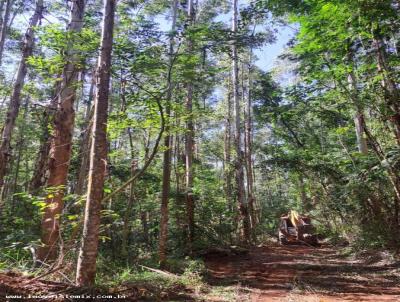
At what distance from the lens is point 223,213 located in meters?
12.4

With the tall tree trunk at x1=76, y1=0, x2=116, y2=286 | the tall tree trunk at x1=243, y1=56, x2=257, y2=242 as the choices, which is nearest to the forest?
the tall tree trunk at x1=76, y1=0, x2=116, y2=286

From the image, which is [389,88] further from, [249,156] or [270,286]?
[249,156]

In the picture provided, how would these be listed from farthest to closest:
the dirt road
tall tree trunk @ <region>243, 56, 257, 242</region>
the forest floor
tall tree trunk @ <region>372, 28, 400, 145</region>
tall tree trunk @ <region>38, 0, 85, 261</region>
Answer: tall tree trunk @ <region>243, 56, 257, 242</region>, tall tree trunk @ <region>372, 28, 400, 145</region>, tall tree trunk @ <region>38, 0, 85, 261</region>, the dirt road, the forest floor

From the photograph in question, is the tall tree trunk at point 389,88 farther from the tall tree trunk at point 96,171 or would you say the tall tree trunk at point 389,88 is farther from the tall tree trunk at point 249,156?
the tall tree trunk at point 249,156

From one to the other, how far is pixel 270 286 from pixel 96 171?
13.8ft

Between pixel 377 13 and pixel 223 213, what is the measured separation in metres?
8.75

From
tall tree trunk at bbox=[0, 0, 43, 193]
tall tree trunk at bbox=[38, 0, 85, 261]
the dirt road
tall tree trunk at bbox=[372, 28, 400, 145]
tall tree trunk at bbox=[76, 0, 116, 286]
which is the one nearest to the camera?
tall tree trunk at bbox=[76, 0, 116, 286]

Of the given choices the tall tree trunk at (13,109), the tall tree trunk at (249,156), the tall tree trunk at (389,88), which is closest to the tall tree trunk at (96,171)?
the tall tree trunk at (13,109)

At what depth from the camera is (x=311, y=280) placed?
6.48 metres

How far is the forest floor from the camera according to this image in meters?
3.79

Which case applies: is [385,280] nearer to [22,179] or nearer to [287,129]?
[287,129]

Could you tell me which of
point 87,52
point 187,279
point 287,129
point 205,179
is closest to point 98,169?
point 87,52

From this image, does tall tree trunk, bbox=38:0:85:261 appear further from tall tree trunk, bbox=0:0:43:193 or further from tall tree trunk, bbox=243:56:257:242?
tall tree trunk, bbox=243:56:257:242

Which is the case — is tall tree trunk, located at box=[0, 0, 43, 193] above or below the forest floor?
above
